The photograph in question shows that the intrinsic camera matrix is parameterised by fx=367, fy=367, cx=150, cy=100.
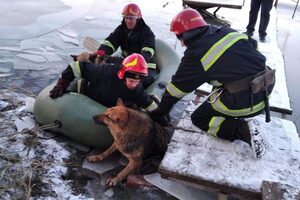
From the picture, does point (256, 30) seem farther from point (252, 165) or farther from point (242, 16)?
point (252, 165)

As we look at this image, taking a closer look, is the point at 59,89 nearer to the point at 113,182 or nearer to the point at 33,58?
the point at 113,182

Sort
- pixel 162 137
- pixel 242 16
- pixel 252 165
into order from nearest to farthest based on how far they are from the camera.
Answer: pixel 252 165 → pixel 162 137 → pixel 242 16

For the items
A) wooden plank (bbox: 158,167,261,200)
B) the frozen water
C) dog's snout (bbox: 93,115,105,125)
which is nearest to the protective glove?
dog's snout (bbox: 93,115,105,125)

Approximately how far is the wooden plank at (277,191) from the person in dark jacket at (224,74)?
0.47m

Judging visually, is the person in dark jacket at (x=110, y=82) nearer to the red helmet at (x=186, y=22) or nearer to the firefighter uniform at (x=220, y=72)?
the firefighter uniform at (x=220, y=72)

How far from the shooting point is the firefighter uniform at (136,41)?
205 inches

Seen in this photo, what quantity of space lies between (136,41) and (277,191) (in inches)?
121

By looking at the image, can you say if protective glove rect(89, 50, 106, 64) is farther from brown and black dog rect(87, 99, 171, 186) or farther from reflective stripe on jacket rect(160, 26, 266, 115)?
reflective stripe on jacket rect(160, 26, 266, 115)

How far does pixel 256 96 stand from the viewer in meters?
3.61

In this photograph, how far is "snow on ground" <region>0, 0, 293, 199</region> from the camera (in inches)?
137

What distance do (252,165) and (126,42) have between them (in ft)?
9.27

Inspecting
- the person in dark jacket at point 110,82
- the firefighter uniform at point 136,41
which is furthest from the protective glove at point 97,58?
the person in dark jacket at point 110,82

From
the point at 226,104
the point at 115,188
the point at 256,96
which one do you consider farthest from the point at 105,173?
the point at 256,96

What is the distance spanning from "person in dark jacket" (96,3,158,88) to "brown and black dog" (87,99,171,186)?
135 cm
